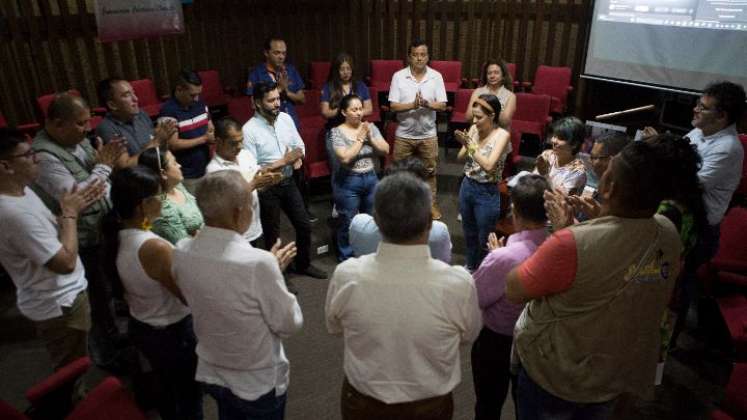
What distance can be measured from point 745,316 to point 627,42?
13.7 ft

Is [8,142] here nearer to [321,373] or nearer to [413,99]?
[321,373]

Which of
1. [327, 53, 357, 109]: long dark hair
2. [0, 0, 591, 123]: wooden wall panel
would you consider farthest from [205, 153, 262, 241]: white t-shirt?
[0, 0, 591, 123]: wooden wall panel

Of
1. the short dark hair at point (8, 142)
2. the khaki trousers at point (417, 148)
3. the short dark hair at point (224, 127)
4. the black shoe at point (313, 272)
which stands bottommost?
the black shoe at point (313, 272)

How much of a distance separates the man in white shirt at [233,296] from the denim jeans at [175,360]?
0.36 m

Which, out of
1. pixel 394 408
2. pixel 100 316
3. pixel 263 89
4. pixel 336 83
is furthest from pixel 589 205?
pixel 336 83

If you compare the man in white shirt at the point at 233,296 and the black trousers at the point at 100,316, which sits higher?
the man in white shirt at the point at 233,296

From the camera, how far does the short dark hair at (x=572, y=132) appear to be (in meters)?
3.28

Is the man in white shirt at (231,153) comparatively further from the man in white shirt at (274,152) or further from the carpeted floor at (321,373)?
the carpeted floor at (321,373)

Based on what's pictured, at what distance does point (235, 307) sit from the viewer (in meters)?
1.71

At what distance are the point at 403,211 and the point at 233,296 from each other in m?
0.63

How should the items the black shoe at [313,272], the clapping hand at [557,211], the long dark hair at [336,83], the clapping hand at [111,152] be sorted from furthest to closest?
the long dark hair at [336,83], the black shoe at [313,272], the clapping hand at [111,152], the clapping hand at [557,211]

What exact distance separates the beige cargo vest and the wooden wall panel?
598cm

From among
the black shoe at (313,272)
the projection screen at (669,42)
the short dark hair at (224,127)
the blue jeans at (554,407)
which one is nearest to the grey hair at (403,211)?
the blue jeans at (554,407)

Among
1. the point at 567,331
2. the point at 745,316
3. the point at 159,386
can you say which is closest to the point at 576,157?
the point at 745,316
